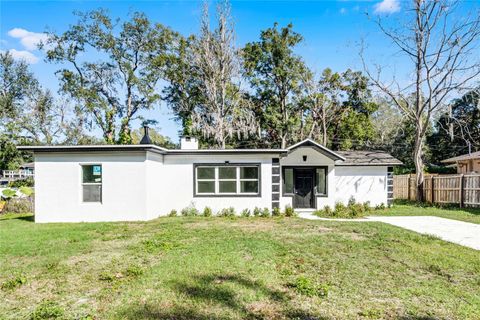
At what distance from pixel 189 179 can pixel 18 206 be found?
28.2ft

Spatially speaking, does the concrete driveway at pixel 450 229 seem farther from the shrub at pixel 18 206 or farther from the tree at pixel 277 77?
the tree at pixel 277 77

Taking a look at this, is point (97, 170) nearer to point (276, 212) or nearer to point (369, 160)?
point (276, 212)

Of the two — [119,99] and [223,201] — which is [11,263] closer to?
[223,201]

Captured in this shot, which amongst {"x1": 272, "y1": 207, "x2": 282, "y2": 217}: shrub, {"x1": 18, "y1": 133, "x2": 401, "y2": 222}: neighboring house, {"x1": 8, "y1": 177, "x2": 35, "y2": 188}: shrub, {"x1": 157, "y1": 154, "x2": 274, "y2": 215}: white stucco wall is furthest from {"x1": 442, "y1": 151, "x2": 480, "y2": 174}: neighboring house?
{"x1": 8, "y1": 177, "x2": 35, "y2": 188}: shrub

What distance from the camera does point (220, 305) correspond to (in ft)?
12.8

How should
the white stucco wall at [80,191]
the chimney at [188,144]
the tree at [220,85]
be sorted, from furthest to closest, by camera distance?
the tree at [220,85] → the chimney at [188,144] → the white stucco wall at [80,191]

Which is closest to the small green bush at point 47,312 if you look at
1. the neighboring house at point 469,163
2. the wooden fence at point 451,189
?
the wooden fence at point 451,189

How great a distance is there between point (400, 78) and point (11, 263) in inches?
834

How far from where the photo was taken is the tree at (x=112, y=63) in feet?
86.2

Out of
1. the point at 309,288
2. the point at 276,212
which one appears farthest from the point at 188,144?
the point at 309,288

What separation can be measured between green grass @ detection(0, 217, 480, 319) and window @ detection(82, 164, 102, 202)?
306 centimetres

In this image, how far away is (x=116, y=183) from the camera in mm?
11195

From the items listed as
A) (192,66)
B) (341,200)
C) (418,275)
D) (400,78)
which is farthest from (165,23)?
(418,275)

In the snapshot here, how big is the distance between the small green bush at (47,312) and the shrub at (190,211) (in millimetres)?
8811
